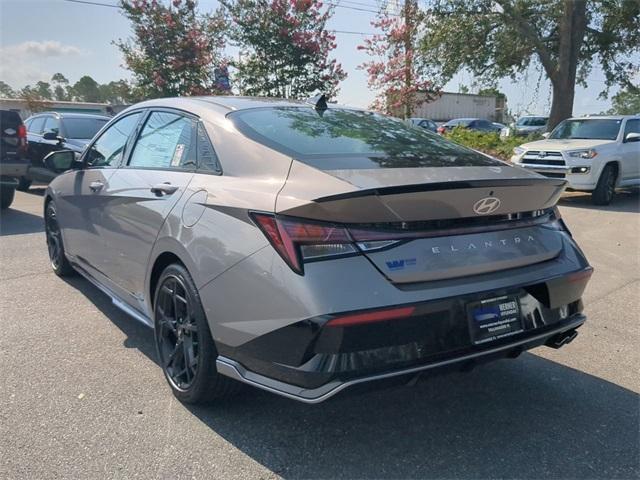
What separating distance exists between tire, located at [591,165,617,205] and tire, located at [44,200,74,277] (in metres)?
9.21

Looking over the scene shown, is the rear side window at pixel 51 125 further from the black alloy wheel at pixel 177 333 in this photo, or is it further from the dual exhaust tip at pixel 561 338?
the dual exhaust tip at pixel 561 338

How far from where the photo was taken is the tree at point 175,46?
16.3 meters

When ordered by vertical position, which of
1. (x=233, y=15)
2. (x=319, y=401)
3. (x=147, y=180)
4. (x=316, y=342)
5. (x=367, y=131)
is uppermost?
(x=233, y=15)

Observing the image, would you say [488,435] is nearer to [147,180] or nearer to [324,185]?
[324,185]

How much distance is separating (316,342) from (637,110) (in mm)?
44321

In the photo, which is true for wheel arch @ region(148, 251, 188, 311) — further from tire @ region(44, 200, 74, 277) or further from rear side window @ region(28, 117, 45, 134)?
rear side window @ region(28, 117, 45, 134)

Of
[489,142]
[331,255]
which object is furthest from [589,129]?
[331,255]

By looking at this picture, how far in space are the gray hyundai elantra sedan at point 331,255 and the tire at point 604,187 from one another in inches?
325

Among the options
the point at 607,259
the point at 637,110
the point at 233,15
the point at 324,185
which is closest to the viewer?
the point at 324,185

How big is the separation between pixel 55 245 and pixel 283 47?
11.1m

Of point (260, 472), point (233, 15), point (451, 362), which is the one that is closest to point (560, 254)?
point (451, 362)

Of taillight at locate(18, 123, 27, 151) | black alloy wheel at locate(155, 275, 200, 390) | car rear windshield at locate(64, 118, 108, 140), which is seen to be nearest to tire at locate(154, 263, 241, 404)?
black alloy wheel at locate(155, 275, 200, 390)

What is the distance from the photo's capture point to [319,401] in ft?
7.33

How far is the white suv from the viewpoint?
1037cm
